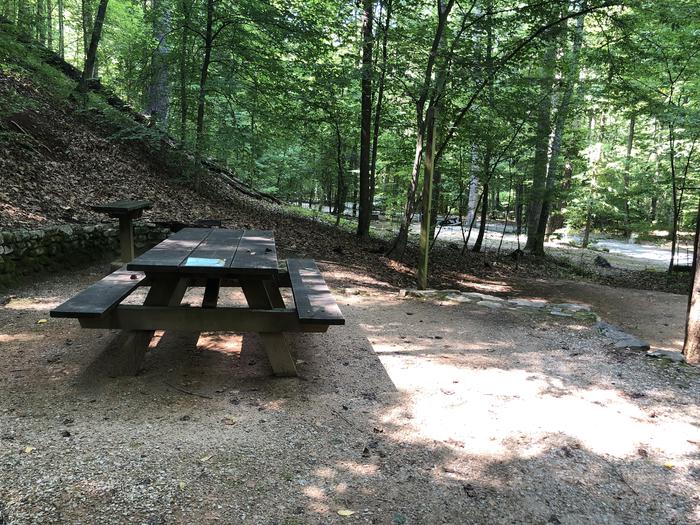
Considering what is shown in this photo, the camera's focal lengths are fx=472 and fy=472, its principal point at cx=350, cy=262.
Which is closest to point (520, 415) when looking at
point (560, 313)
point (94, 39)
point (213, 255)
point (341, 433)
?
point (341, 433)

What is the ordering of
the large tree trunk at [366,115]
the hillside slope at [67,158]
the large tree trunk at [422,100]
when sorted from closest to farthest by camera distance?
the hillside slope at [67,158] < the large tree trunk at [422,100] < the large tree trunk at [366,115]

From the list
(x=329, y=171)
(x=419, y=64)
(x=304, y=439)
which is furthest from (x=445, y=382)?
(x=329, y=171)

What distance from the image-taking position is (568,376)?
3.94 m

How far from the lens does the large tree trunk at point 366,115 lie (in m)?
9.98

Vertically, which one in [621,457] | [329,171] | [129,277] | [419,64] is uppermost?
[419,64]

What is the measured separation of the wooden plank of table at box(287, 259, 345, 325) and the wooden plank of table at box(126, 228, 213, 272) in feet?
2.79

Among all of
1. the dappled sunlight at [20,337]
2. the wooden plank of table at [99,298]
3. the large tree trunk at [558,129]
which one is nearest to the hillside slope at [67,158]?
the dappled sunlight at [20,337]

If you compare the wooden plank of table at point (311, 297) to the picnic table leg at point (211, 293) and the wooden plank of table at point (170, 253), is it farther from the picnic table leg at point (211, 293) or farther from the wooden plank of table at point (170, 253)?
the wooden plank of table at point (170, 253)

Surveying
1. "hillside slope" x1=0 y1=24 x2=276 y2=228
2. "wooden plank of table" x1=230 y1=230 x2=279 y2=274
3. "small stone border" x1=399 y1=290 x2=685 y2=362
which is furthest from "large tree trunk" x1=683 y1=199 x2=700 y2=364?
"hillside slope" x1=0 y1=24 x2=276 y2=228

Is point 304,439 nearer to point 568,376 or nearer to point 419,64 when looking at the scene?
point 568,376

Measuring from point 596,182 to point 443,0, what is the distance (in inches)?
471

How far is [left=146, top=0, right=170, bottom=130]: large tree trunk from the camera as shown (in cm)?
1028

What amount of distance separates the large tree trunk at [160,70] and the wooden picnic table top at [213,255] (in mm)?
6840

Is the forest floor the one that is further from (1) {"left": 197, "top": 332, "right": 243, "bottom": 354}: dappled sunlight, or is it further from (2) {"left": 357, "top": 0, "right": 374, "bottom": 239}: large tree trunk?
(2) {"left": 357, "top": 0, "right": 374, "bottom": 239}: large tree trunk
